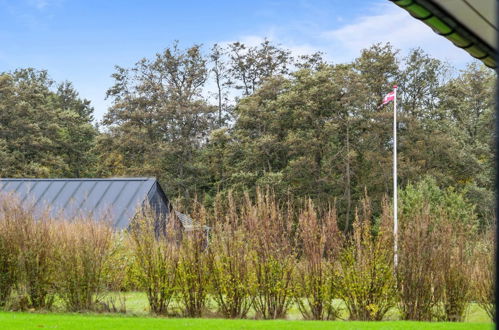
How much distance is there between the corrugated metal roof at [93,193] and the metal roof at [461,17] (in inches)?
548

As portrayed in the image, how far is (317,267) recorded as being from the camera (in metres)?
9.54

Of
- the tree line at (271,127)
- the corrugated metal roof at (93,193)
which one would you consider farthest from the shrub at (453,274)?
the tree line at (271,127)

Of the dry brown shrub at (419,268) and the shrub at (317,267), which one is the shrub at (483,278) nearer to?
the dry brown shrub at (419,268)

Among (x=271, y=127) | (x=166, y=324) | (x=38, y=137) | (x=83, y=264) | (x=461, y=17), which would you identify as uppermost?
(x=271, y=127)

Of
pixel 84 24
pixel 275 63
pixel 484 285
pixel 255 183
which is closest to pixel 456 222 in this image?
pixel 484 285

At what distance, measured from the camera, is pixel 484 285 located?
9.47 meters

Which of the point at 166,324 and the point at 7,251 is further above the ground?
the point at 7,251

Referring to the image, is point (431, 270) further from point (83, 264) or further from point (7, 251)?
point (7, 251)

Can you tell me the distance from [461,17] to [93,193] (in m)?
15.8

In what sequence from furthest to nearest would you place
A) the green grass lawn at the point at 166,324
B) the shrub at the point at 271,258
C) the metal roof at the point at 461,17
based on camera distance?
1. the shrub at the point at 271,258
2. the green grass lawn at the point at 166,324
3. the metal roof at the point at 461,17

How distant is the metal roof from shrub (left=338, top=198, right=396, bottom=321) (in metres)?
8.00

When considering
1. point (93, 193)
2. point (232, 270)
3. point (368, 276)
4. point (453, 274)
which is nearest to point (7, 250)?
point (232, 270)

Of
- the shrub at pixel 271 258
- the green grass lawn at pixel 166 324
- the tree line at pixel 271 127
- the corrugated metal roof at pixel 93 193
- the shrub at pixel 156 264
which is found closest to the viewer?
the green grass lawn at pixel 166 324

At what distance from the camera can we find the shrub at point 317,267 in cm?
947
